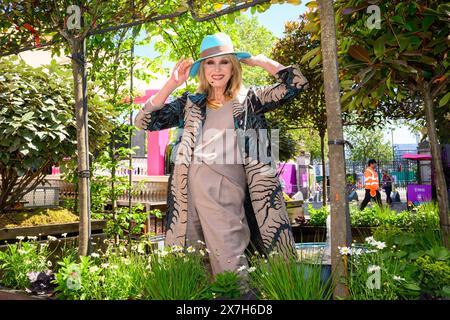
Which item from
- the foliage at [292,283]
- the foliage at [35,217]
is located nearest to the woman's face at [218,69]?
the foliage at [292,283]

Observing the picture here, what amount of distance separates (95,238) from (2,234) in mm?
913

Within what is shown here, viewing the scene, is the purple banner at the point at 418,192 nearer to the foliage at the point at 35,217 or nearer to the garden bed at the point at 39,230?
the foliage at the point at 35,217

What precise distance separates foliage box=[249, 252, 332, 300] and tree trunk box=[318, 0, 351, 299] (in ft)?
0.31

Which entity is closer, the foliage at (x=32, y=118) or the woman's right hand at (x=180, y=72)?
the woman's right hand at (x=180, y=72)

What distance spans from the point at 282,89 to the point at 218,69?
506 millimetres

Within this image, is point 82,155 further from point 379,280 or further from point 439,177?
point 439,177

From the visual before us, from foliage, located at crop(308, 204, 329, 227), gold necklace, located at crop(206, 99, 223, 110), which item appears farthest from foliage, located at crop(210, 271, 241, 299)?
foliage, located at crop(308, 204, 329, 227)

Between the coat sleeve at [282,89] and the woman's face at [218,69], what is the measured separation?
26cm

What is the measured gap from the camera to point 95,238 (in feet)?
15.5

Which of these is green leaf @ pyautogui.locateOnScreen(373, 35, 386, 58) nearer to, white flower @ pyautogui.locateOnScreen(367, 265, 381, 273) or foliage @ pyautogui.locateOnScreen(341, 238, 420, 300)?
foliage @ pyautogui.locateOnScreen(341, 238, 420, 300)

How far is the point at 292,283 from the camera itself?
6.95 ft

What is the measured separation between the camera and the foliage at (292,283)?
6.88 feet

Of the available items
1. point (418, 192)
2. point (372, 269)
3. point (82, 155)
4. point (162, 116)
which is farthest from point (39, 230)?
point (418, 192)
